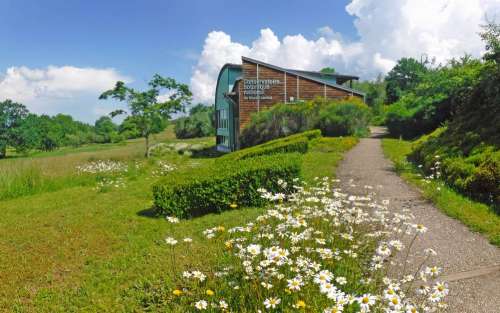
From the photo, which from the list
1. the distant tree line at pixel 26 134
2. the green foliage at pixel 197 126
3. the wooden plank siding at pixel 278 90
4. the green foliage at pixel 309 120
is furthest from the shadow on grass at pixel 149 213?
the green foliage at pixel 197 126

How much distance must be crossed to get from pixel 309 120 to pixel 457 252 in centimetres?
1732

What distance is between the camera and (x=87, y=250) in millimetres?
5902

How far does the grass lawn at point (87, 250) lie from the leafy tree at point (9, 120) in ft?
175

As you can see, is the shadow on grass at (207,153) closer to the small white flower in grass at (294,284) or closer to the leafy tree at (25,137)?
the small white flower in grass at (294,284)

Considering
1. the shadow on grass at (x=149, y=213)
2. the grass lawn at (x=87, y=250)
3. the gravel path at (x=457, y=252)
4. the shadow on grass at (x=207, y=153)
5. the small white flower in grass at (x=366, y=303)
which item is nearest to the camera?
the small white flower in grass at (x=366, y=303)

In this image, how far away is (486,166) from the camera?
703 cm

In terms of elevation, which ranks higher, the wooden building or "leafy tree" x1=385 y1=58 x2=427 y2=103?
"leafy tree" x1=385 y1=58 x2=427 y2=103

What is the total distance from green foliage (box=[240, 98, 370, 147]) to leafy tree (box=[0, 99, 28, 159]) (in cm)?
4815

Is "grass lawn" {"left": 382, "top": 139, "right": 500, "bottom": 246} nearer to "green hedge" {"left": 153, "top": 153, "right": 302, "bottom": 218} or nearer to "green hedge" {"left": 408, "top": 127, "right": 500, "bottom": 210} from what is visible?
"green hedge" {"left": 408, "top": 127, "right": 500, "bottom": 210}

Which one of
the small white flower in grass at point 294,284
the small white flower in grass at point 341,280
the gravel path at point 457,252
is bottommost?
the gravel path at point 457,252

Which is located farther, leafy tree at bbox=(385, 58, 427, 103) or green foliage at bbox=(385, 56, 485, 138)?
leafy tree at bbox=(385, 58, 427, 103)

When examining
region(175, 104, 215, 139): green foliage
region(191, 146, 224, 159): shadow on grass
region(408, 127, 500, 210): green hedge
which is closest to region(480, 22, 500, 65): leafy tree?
region(408, 127, 500, 210): green hedge

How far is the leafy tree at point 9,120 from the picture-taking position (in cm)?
5375

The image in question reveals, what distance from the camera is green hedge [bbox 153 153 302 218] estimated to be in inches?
292
